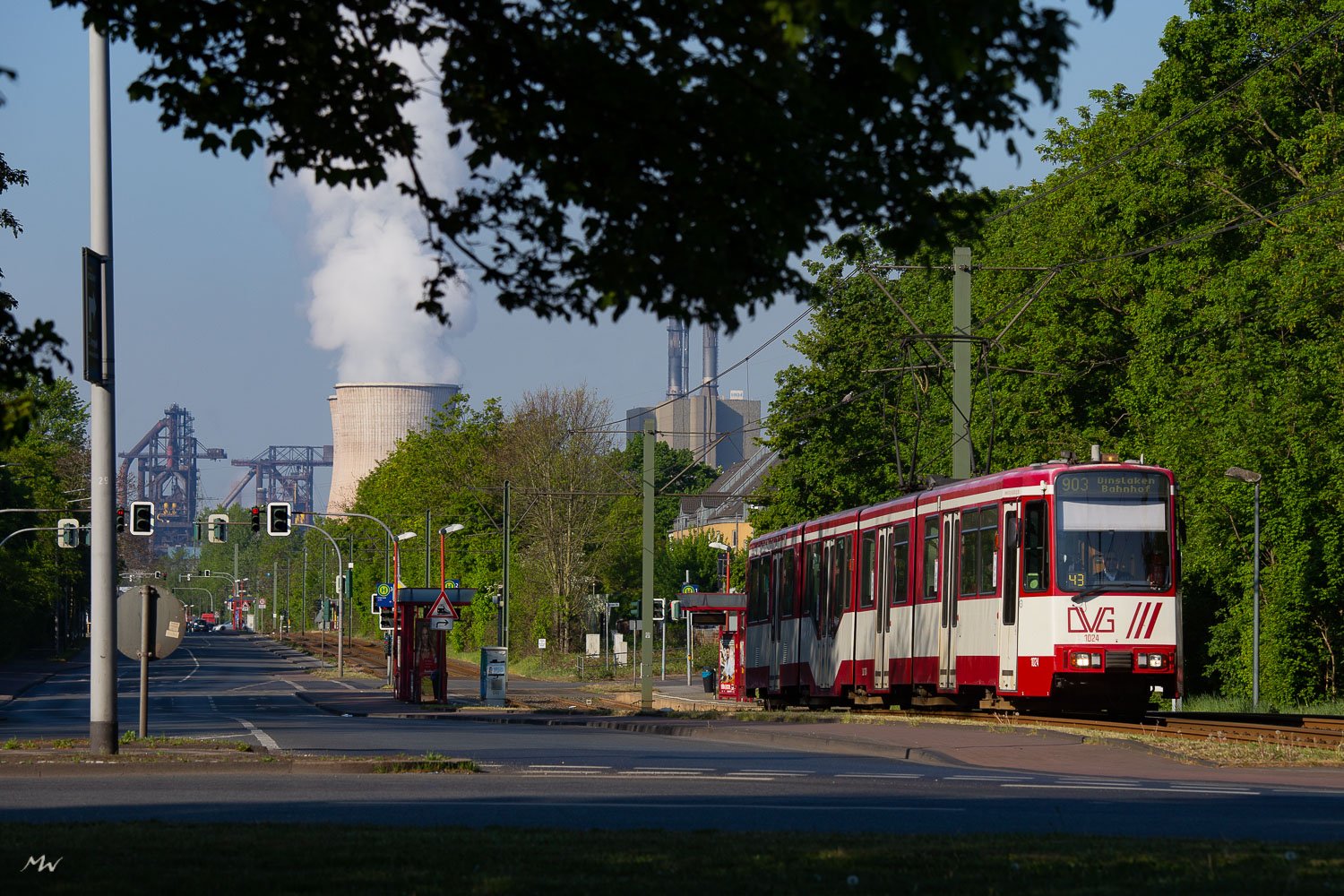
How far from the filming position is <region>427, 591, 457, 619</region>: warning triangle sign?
41469 millimetres

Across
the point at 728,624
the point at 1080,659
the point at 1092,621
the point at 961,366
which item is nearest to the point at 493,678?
the point at 728,624

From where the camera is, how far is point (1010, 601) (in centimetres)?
2558

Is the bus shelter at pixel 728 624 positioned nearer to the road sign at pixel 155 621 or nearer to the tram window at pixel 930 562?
the tram window at pixel 930 562

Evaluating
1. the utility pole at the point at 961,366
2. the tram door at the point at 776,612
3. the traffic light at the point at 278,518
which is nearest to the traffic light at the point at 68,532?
the traffic light at the point at 278,518

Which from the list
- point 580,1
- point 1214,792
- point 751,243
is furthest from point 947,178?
point 1214,792

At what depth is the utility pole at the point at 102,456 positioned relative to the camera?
19.6m

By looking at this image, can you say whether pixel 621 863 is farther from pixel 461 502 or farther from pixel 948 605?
pixel 461 502

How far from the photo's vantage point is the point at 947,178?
832 cm

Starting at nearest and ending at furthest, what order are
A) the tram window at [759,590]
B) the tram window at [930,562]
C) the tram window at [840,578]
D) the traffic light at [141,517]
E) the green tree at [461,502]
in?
1. the tram window at [930,562]
2. the tram window at [840,578]
3. the tram window at [759,590]
4. the traffic light at [141,517]
5. the green tree at [461,502]

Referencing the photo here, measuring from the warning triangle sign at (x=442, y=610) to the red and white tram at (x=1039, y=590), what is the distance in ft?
46.0

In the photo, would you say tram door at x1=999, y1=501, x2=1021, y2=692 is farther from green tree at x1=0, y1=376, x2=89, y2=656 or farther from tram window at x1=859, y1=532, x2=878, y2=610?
green tree at x1=0, y1=376, x2=89, y2=656

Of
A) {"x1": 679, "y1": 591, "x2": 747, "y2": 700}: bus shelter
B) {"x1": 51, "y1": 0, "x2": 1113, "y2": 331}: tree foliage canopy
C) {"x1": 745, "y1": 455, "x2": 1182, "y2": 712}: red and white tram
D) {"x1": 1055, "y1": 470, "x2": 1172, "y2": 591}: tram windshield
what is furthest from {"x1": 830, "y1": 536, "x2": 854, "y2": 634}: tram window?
{"x1": 51, "y1": 0, "x2": 1113, "y2": 331}: tree foliage canopy

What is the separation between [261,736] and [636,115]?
2113cm

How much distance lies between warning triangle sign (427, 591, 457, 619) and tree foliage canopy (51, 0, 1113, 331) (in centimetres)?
3246
